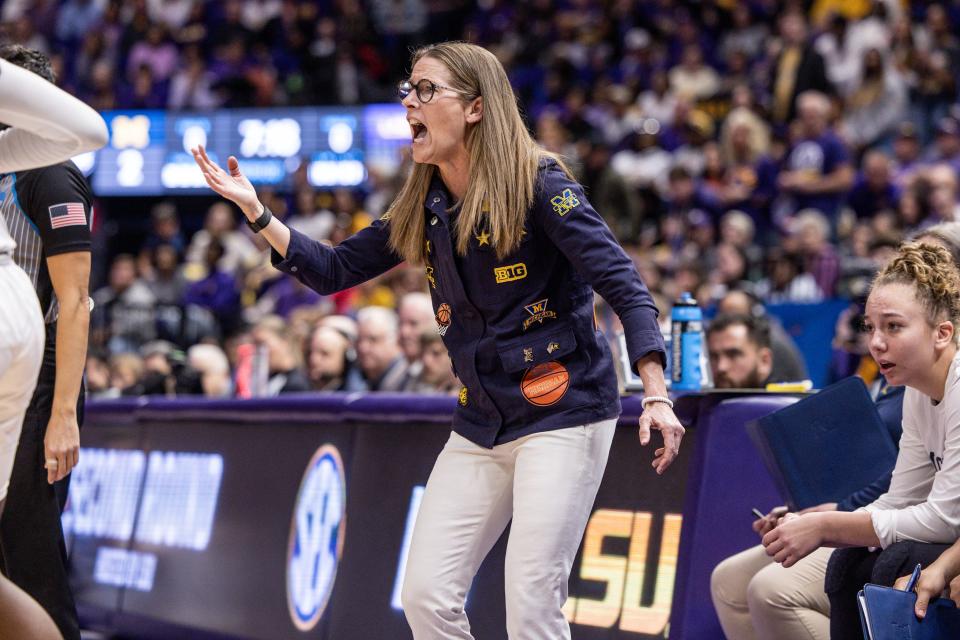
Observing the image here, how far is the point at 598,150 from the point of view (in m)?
12.1

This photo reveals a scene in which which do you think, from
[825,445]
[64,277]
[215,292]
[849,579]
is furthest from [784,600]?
[215,292]

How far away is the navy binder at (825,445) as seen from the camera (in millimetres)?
3754

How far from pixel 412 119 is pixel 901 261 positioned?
1.35 m

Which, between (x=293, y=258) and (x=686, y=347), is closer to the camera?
(x=293, y=258)

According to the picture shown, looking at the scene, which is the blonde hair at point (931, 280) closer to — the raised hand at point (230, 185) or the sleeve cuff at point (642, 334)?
the sleeve cuff at point (642, 334)

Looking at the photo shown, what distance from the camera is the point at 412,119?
3.55m

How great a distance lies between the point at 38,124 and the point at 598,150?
9.48m

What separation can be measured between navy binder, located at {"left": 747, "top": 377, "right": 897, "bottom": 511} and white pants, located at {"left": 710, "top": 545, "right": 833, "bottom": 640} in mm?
203

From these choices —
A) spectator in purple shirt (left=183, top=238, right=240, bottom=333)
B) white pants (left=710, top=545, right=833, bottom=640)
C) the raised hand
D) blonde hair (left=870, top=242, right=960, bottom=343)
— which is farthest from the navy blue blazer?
spectator in purple shirt (left=183, top=238, right=240, bottom=333)

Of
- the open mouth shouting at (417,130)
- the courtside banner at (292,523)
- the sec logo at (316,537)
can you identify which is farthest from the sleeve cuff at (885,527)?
the sec logo at (316,537)

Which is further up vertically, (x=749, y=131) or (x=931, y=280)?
(x=749, y=131)

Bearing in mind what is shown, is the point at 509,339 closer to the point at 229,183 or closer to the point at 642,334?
the point at 642,334

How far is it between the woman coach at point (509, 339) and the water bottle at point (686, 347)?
42.5 inches

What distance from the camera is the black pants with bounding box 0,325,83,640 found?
150 inches
